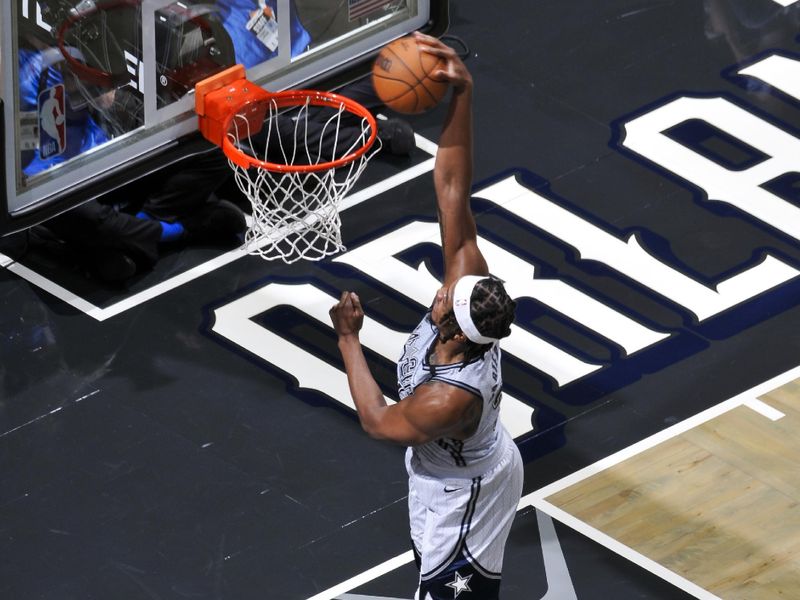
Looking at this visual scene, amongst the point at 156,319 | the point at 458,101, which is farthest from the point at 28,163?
the point at 458,101

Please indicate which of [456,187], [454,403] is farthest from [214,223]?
[454,403]

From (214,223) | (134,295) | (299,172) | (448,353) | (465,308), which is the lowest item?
(134,295)

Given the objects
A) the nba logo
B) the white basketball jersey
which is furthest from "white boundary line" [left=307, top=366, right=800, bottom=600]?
the nba logo

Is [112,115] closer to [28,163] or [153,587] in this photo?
[28,163]

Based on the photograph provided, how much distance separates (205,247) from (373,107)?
1.50 meters

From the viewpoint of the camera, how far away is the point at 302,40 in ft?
36.7

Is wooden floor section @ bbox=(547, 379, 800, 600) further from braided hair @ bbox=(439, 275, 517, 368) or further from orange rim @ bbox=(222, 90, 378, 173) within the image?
braided hair @ bbox=(439, 275, 517, 368)

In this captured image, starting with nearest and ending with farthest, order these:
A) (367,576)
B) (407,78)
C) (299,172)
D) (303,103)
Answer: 1. (407,78)
2. (367,576)
3. (299,172)
4. (303,103)

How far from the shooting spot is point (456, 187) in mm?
8367

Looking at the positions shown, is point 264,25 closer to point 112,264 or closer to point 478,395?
point 112,264

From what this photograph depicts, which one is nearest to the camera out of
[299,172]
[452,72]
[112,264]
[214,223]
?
[452,72]

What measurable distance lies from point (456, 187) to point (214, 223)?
11.7ft

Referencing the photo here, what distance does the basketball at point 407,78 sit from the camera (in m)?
8.80

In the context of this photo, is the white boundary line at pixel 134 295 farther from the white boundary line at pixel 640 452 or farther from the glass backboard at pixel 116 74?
the white boundary line at pixel 640 452
